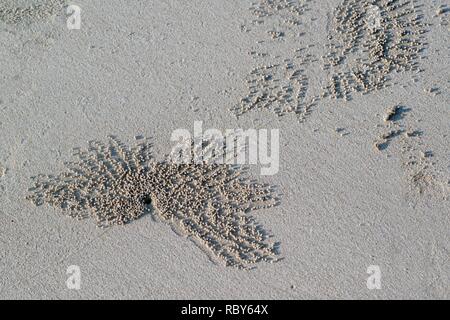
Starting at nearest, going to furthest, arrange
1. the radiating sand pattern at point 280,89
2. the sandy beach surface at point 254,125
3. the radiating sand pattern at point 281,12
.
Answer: the sandy beach surface at point 254,125 → the radiating sand pattern at point 280,89 → the radiating sand pattern at point 281,12

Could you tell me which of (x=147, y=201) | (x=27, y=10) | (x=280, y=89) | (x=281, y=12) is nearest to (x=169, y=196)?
(x=147, y=201)

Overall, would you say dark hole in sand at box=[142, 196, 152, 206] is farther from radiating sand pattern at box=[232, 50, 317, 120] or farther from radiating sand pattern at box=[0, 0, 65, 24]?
radiating sand pattern at box=[0, 0, 65, 24]

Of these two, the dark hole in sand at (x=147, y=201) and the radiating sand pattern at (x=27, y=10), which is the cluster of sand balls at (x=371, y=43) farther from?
the radiating sand pattern at (x=27, y=10)

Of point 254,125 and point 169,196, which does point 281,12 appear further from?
point 169,196

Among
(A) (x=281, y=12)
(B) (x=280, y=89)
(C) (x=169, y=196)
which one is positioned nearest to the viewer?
(C) (x=169, y=196)

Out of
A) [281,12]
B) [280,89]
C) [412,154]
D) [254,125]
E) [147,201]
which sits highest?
[281,12]

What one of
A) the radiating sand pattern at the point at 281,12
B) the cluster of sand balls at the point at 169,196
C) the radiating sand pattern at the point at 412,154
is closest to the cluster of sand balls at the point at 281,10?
the radiating sand pattern at the point at 281,12

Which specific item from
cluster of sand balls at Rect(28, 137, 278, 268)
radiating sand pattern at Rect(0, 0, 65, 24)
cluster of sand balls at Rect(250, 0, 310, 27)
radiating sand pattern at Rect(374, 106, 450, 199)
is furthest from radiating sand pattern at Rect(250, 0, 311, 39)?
radiating sand pattern at Rect(0, 0, 65, 24)
